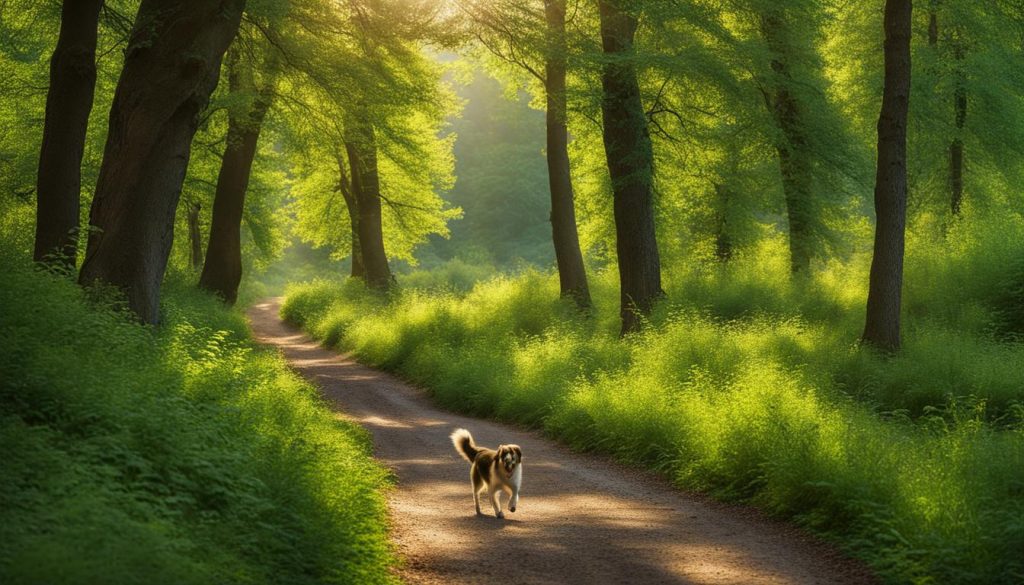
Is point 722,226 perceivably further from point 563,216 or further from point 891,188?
point 891,188

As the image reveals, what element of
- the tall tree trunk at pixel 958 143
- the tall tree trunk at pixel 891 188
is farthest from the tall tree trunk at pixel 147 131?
the tall tree trunk at pixel 958 143

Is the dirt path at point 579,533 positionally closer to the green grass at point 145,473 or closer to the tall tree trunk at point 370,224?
the green grass at point 145,473

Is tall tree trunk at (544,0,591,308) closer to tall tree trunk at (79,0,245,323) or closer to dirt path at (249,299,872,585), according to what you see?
dirt path at (249,299,872,585)

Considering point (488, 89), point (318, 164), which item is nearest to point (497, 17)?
point (318, 164)

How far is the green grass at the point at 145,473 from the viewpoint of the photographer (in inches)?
202

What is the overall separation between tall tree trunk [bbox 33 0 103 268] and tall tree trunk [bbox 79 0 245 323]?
1625mm

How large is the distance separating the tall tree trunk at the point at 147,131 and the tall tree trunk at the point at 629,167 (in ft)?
27.9

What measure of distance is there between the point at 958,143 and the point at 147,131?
74.0 feet

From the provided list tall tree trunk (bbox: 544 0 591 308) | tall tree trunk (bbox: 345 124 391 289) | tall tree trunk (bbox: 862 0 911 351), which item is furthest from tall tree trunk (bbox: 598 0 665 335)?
tall tree trunk (bbox: 345 124 391 289)

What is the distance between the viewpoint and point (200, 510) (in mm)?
Result: 6586

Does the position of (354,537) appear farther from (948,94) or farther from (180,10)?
(948,94)

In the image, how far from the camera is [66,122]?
13.4 m

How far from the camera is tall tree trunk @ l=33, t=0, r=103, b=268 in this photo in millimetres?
13258

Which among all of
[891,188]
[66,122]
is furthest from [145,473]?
[891,188]
